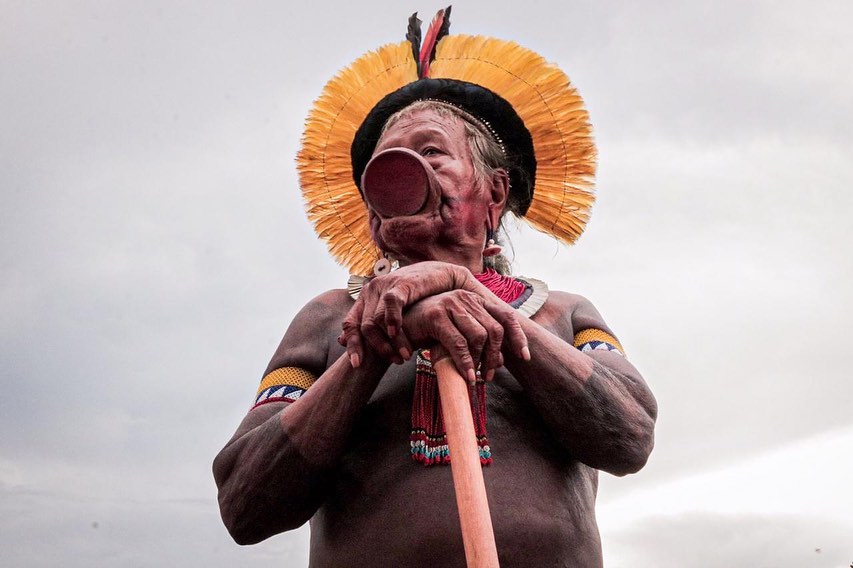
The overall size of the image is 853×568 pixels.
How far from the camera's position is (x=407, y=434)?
10.6 ft

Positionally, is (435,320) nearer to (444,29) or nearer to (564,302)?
(564,302)

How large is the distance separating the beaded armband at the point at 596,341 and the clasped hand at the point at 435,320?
2.42ft

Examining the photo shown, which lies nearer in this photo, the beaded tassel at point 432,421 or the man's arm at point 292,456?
the man's arm at point 292,456

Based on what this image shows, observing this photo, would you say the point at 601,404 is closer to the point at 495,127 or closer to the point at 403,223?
the point at 403,223

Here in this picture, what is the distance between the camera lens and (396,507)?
3066 millimetres

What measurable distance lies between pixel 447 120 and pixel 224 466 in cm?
164

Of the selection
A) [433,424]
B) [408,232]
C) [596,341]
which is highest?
[408,232]

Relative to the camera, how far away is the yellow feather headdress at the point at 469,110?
4195 millimetres

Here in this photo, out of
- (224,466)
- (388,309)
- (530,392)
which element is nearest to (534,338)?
(530,392)

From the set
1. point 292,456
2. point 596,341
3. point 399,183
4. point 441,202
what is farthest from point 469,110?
point 292,456

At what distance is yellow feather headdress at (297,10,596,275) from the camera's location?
4195mm

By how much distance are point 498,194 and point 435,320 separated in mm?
1296

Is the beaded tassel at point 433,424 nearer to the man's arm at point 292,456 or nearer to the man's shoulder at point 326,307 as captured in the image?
the man's arm at point 292,456

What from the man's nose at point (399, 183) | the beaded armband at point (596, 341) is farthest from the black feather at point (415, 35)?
the beaded armband at point (596, 341)
